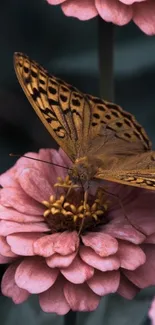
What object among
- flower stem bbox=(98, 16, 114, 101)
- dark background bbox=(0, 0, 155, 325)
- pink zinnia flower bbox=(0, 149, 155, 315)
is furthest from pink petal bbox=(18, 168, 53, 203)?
dark background bbox=(0, 0, 155, 325)

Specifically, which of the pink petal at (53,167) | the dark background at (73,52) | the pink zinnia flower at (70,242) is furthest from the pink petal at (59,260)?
the dark background at (73,52)

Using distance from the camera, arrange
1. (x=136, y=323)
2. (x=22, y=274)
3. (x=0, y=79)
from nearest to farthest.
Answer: (x=22, y=274) < (x=136, y=323) < (x=0, y=79)

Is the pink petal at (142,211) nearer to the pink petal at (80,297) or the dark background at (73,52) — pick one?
the pink petal at (80,297)

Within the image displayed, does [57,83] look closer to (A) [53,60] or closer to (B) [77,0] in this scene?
(B) [77,0]

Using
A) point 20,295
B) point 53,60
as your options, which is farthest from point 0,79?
point 20,295

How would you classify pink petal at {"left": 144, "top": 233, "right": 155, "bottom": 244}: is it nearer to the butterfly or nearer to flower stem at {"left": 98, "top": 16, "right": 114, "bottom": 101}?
the butterfly

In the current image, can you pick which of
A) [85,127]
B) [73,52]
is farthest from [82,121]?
[73,52]

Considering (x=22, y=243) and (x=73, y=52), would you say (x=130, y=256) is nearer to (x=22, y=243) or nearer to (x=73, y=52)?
(x=22, y=243)
